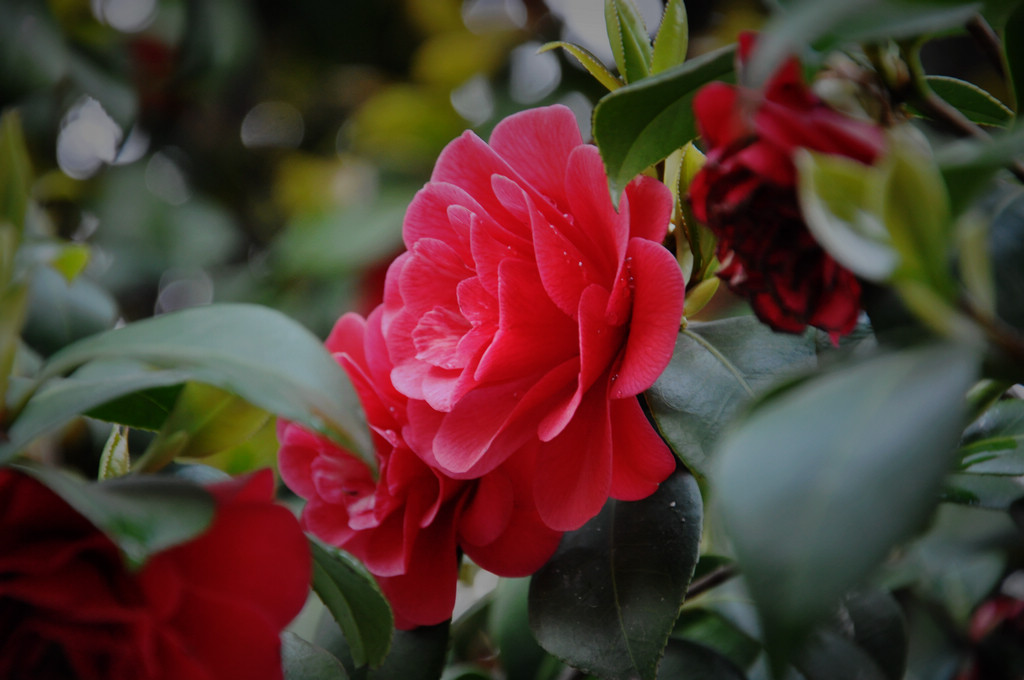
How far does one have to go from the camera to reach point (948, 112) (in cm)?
33

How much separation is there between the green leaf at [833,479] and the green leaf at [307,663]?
297 millimetres

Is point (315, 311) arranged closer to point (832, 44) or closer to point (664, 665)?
point (664, 665)

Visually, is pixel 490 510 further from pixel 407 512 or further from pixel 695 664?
pixel 695 664

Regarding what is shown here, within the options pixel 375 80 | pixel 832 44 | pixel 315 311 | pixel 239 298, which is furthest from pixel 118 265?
pixel 832 44

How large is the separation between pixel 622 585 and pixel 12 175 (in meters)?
0.40

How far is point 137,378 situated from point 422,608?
0.69ft

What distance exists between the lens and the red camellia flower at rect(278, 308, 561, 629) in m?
0.43

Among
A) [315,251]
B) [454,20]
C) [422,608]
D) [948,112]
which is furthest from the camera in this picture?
[454,20]

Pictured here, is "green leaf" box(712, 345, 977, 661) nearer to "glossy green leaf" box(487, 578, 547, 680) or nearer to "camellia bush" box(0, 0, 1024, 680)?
"camellia bush" box(0, 0, 1024, 680)

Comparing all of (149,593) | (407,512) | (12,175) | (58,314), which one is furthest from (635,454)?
(58,314)

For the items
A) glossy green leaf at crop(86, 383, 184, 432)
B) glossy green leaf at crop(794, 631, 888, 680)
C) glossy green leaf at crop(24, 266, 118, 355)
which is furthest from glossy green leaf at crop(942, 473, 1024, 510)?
glossy green leaf at crop(24, 266, 118, 355)

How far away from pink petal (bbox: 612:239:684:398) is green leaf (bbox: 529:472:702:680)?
0.33 feet

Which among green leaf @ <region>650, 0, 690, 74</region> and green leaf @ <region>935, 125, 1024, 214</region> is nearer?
green leaf @ <region>935, 125, 1024, 214</region>

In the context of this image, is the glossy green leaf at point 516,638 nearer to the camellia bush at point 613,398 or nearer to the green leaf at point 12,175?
the camellia bush at point 613,398
